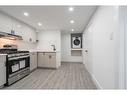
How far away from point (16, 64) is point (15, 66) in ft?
0.27

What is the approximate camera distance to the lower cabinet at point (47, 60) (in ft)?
17.4

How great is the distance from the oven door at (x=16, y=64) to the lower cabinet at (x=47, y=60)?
4.82 ft

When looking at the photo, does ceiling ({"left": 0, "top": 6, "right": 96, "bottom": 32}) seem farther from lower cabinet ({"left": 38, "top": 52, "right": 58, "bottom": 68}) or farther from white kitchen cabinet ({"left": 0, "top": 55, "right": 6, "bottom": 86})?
lower cabinet ({"left": 38, "top": 52, "right": 58, "bottom": 68})

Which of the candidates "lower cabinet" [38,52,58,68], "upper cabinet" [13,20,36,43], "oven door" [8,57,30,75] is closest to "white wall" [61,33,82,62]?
"lower cabinet" [38,52,58,68]

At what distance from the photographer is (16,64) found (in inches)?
128

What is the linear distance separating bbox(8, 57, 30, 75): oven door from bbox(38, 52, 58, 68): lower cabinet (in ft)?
4.82

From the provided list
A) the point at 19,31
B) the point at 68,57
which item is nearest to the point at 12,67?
the point at 19,31

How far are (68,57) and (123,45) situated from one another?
6610mm

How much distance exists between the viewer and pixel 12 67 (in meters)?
3.04

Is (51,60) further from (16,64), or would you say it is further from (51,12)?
(51,12)

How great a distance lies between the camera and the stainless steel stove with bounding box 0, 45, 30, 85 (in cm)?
289

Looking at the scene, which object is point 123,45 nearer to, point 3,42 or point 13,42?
point 3,42

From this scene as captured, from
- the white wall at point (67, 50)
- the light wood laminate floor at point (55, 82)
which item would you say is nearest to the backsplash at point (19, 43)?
the light wood laminate floor at point (55, 82)

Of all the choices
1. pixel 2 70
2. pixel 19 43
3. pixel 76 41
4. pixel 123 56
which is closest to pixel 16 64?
pixel 2 70
